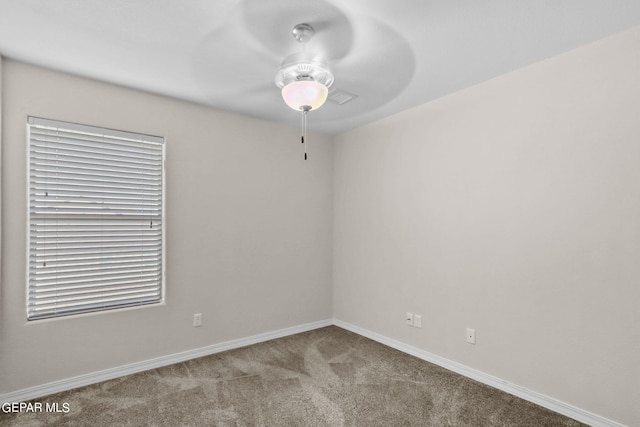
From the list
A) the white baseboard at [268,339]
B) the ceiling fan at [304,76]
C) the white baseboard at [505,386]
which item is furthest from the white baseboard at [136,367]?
the ceiling fan at [304,76]

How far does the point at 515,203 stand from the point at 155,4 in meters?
2.72

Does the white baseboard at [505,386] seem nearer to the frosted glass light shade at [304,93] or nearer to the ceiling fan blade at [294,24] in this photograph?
the frosted glass light shade at [304,93]

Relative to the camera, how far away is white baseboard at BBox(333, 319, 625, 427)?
213cm

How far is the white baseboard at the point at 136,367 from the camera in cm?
241

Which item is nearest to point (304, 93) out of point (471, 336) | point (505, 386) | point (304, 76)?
point (304, 76)

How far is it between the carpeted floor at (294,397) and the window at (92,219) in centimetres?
70

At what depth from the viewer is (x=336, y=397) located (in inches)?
97.7

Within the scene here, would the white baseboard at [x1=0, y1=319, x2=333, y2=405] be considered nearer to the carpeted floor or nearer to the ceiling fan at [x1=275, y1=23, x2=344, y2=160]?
the carpeted floor

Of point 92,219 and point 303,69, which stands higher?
point 303,69

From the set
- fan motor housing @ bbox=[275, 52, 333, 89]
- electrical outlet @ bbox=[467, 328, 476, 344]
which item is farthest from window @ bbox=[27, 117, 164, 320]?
electrical outlet @ bbox=[467, 328, 476, 344]

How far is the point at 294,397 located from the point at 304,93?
7.10ft

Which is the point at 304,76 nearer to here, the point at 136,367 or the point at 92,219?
the point at 92,219

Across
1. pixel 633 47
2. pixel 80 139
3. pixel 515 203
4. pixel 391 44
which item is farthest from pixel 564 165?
pixel 80 139

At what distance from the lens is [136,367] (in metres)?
2.84
